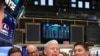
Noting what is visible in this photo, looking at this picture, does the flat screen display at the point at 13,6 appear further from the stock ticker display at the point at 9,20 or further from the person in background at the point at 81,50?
the person in background at the point at 81,50

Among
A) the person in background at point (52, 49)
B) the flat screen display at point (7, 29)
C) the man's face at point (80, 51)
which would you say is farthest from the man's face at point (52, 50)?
the flat screen display at point (7, 29)

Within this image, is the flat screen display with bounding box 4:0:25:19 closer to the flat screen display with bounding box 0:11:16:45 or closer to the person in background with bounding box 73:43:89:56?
the flat screen display with bounding box 0:11:16:45

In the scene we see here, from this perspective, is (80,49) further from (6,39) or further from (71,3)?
(71,3)

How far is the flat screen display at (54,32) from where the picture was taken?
5.72 meters

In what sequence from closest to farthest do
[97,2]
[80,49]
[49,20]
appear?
1. [80,49]
2. [49,20]
3. [97,2]

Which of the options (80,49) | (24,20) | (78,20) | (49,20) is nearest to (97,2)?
(78,20)

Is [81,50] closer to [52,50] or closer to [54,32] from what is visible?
[52,50]

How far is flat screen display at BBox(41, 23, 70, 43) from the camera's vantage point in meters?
5.72

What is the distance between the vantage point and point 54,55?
2307 millimetres

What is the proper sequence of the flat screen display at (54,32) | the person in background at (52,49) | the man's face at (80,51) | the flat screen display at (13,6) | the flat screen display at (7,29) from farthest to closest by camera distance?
the flat screen display at (54,32)
the man's face at (80,51)
the person in background at (52,49)
the flat screen display at (7,29)
the flat screen display at (13,6)

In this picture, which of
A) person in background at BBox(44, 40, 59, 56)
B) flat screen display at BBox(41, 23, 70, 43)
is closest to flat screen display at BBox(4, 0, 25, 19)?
person in background at BBox(44, 40, 59, 56)

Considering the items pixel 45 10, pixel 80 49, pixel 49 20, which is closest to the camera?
pixel 80 49

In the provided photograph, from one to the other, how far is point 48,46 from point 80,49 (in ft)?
0.98

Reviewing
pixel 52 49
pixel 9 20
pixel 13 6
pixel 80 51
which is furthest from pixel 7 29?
pixel 80 51
